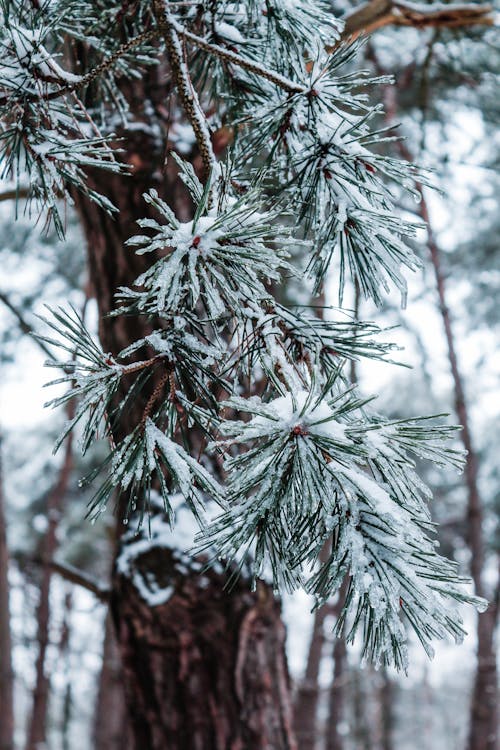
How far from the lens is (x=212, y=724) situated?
5.60 ft

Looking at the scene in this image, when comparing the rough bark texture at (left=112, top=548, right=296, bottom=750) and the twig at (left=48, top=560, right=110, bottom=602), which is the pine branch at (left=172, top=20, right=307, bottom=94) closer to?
the rough bark texture at (left=112, top=548, right=296, bottom=750)

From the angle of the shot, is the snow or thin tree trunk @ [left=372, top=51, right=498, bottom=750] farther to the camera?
thin tree trunk @ [left=372, top=51, right=498, bottom=750]

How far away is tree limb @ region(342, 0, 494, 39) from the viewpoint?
6.56 ft

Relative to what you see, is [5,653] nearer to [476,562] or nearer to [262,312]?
[476,562]

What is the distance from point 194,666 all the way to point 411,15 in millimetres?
2164

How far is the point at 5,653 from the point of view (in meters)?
3.99

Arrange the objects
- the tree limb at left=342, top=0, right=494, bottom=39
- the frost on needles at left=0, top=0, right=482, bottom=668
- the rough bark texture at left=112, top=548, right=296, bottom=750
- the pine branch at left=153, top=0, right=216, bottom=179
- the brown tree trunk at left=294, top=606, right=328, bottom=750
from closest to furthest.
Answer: the frost on needles at left=0, top=0, right=482, bottom=668 → the pine branch at left=153, top=0, right=216, bottom=179 → the rough bark texture at left=112, top=548, right=296, bottom=750 → the tree limb at left=342, top=0, right=494, bottom=39 → the brown tree trunk at left=294, top=606, right=328, bottom=750

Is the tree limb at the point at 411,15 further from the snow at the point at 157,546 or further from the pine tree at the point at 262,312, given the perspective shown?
the snow at the point at 157,546

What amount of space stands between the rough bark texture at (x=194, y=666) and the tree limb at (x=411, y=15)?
68.6 inches

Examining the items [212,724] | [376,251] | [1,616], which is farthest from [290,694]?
[1,616]

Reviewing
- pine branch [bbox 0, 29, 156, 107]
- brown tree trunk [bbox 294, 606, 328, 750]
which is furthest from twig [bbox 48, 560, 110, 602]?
brown tree trunk [bbox 294, 606, 328, 750]

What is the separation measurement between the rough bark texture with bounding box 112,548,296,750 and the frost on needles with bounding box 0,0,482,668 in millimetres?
872

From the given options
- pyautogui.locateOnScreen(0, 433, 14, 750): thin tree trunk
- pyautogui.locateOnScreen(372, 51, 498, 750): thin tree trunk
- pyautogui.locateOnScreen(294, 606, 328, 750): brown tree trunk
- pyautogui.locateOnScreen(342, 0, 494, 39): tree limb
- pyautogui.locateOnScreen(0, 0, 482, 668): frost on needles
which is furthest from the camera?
pyautogui.locateOnScreen(294, 606, 328, 750): brown tree trunk

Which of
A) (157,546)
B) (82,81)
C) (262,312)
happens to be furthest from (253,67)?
(157,546)
